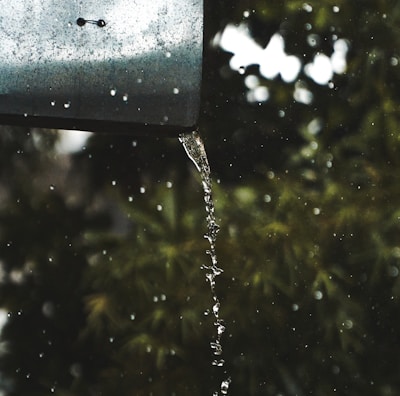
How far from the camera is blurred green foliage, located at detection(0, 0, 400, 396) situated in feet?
7.86

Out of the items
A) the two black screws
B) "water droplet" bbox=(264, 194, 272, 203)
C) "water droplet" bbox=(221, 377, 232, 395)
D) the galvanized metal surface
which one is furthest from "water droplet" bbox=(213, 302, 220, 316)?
the two black screws

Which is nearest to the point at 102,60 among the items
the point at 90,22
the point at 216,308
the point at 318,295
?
the point at 90,22

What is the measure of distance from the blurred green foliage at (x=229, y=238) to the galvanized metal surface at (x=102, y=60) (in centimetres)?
94

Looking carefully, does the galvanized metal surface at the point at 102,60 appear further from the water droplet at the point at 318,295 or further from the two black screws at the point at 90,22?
the water droplet at the point at 318,295

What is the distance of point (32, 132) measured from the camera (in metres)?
2.41

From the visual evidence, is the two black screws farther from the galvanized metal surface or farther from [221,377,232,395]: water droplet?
[221,377,232,395]: water droplet

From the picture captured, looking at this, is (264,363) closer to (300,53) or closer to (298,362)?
(298,362)

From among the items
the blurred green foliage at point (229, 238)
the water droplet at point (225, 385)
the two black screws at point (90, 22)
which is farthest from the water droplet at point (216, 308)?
the two black screws at point (90, 22)

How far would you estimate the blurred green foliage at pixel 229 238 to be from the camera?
240 centimetres

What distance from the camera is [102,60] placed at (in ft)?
4.68

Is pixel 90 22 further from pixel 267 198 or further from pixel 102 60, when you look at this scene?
pixel 267 198

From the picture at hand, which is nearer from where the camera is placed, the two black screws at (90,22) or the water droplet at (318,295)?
the two black screws at (90,22)

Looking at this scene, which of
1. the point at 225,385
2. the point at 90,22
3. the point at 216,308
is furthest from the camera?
the point at 225,385

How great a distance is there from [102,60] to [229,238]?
1096mm
